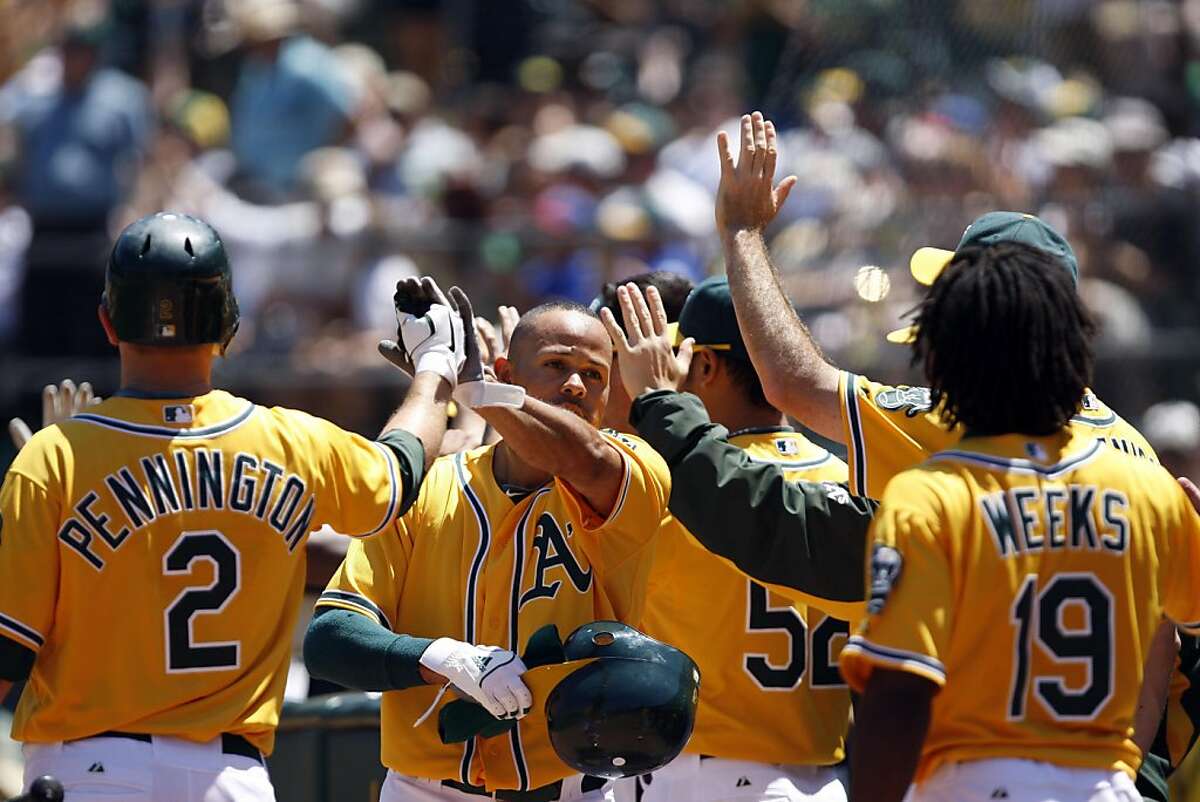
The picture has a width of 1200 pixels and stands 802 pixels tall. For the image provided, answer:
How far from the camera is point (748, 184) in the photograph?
15.6 ft

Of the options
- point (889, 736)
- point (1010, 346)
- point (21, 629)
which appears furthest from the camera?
point (21, 629)

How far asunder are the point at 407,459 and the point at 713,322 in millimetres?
1381

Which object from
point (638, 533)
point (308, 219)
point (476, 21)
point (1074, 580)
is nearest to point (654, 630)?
point (638, 533)

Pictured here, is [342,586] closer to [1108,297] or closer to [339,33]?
[1108,297]

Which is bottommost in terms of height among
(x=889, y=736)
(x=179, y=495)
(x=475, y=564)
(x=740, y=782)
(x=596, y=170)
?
(x=740, y=782)

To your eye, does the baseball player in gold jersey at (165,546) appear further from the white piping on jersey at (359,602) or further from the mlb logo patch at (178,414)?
the white piping on jersey at (359,602)

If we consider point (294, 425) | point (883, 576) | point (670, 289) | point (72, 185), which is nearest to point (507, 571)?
point (294, 425)

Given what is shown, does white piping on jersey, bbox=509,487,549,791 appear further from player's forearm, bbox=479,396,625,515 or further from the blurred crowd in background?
the blurred crowd in background

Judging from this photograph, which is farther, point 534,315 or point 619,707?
point 534,315

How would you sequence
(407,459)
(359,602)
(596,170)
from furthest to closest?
(596,170)
(359,602)
(407,459)

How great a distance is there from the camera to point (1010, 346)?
3508 millimetres

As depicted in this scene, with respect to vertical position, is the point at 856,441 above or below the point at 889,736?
above

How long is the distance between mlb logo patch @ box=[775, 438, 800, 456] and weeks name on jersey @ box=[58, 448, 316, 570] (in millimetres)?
1603

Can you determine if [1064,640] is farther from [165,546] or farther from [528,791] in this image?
[165,546]
